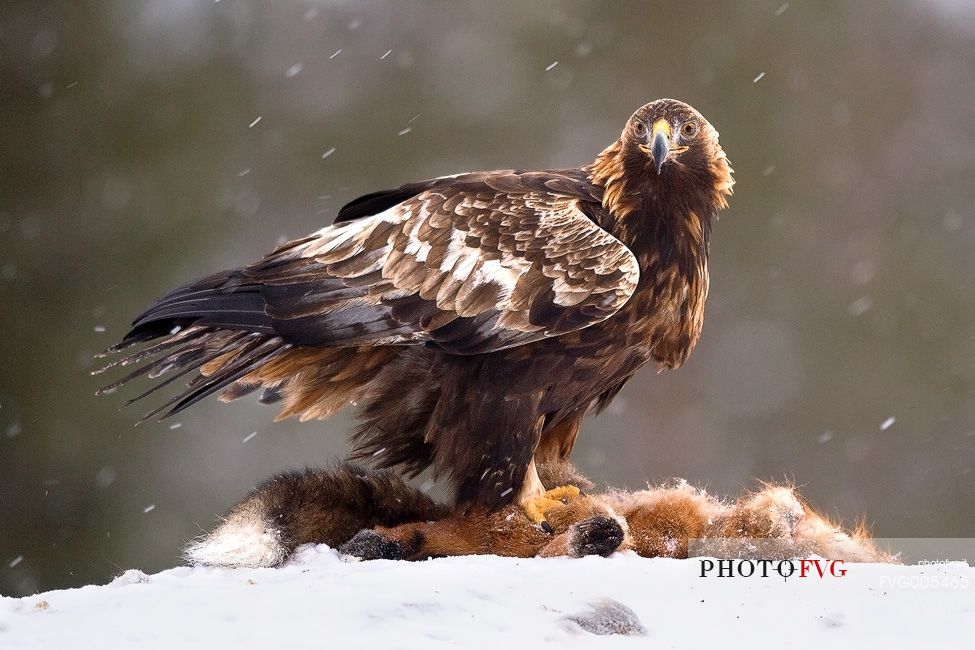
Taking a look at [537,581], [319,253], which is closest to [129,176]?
[319,253]

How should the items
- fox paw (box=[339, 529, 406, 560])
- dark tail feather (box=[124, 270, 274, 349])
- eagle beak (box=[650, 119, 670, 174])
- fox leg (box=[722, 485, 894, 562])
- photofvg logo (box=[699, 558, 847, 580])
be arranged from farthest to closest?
eagle beak (box=[650, 119, 670, 174]) → dark tail feather (box=[124, 270, 274, 349]) → fox paw (box=[339, 529, 406, 560]) → fox leg (box=[722, 485, 894, 562]) → photofvg logo (box=[699, 558, 847, 580])

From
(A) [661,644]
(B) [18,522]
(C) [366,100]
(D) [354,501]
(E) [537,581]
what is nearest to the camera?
(A) [661,644]

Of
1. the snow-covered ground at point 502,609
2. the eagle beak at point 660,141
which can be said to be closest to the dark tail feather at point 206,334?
the snow-covered ground at point 502,609

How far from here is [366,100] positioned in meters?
11.8

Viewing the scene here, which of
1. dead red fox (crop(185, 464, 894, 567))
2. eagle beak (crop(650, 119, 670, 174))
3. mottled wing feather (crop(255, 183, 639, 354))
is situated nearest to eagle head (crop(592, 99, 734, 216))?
eagle beak (crop(650, 119, 670, 174))

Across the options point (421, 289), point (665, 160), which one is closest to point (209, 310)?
point (421, 289)

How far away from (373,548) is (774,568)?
1213 mm

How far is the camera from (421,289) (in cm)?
444

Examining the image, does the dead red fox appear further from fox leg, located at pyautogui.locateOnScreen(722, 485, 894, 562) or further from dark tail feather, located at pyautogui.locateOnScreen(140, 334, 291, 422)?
dark tail feather, located at pyautogui.locateOnScreen(140, 334, 291, 422)

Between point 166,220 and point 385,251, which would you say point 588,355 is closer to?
point 385,251

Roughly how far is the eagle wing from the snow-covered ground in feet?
3.27

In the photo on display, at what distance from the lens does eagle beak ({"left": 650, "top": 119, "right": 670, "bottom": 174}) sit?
4.47m

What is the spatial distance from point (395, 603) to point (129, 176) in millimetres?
8570

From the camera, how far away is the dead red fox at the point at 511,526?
3793mm
